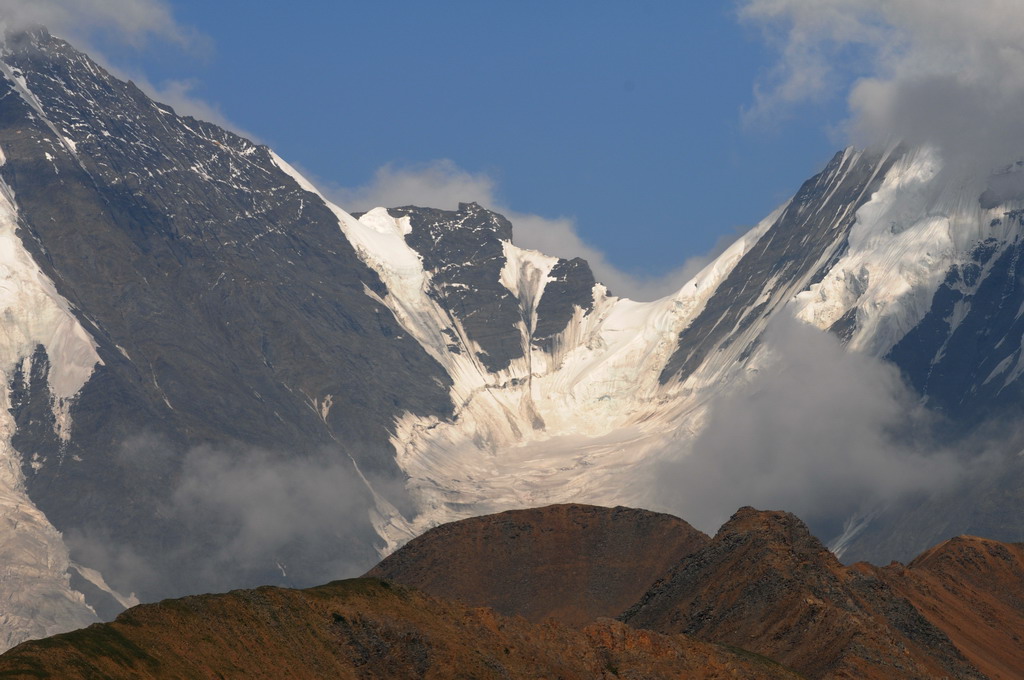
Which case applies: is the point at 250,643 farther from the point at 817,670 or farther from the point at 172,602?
the point at 817,670

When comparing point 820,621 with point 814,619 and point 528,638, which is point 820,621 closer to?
point 814,619

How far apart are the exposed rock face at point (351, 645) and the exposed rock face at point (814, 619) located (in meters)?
10.9

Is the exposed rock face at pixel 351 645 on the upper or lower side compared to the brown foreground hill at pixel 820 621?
lower

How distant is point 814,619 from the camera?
577 feet

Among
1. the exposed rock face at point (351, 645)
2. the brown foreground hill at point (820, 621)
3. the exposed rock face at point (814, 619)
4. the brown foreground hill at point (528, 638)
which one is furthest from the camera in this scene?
the brown foreground hill at point (820, 621)

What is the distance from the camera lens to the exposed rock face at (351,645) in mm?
113688

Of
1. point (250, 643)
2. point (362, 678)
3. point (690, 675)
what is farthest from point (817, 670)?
point (250, 643)

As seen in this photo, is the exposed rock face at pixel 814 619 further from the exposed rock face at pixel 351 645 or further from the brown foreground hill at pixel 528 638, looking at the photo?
the exposed rock face at pixel 351 645

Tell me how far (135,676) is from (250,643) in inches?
680

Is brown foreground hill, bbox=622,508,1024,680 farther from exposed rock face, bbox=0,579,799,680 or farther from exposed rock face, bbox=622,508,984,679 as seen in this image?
exposed rock face, bbox=0,579,799,680

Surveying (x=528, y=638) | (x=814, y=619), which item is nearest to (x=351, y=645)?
(x=528, y=638)

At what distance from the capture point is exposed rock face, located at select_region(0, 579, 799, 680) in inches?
4476

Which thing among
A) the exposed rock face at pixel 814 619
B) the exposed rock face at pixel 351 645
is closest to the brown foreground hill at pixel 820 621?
the exposed rock face at pixel 814 619

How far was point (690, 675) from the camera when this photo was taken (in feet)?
494
